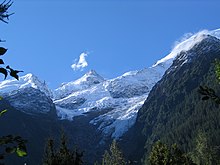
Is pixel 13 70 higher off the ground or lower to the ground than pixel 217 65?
lower

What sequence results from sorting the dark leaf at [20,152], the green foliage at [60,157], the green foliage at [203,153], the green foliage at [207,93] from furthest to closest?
the green foliage at [203,153] < the green foliage at [60,157] < the green foliage at [207,93] < the dark leaf at [20,152]

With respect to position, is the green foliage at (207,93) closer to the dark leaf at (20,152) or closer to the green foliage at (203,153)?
the dark leaf at (20,152)

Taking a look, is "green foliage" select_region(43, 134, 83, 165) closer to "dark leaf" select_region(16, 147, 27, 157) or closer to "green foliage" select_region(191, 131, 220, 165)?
"dark leaf" select_region(16, 147, 27, 157)

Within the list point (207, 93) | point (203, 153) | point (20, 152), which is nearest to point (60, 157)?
point (207, 93)

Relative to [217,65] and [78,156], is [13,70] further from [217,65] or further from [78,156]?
[78,156]

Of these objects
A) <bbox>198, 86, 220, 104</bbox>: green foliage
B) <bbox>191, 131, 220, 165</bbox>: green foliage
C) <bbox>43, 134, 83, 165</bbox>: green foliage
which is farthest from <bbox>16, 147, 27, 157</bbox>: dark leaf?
<bbox>191, 131, 220, 165</bbox>: green foliage

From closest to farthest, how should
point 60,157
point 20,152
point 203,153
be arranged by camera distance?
point 20,152, point 60,157, point 203,153

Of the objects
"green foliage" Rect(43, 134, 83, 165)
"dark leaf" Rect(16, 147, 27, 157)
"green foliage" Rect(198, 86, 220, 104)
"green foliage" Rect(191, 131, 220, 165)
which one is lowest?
"dark leaf" Rect(16, 147, 27, 157)

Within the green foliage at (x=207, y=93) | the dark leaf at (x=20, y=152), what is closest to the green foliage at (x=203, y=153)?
the green foliage at (x=207, y=93)

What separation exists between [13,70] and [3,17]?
2194 mm

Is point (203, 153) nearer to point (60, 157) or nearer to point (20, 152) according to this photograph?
point (60, 157)

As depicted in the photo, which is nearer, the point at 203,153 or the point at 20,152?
the point at 20,152

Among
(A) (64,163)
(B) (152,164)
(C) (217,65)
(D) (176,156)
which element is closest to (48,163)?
(A) (64,163)

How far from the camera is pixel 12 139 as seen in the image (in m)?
5.41
